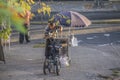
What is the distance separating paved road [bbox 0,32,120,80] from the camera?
10992 mm

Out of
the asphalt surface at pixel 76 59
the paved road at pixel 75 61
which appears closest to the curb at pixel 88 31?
the asphalt surface at pixel 76 59

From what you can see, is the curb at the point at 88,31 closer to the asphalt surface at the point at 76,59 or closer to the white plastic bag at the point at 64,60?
the asphalt surface at the point at 76,59

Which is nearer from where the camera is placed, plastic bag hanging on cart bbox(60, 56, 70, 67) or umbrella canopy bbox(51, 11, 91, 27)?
plastic bag hanging on cart bbox(60, 56, 70, 67)

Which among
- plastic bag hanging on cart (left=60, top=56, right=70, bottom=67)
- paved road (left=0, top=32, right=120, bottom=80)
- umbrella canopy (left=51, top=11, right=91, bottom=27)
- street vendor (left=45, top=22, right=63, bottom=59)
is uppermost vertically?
umbrella canopy (left=51, top=11, right=91, bottom=27)

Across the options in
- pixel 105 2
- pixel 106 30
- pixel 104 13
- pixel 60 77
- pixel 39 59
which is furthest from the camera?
pixel 105 2

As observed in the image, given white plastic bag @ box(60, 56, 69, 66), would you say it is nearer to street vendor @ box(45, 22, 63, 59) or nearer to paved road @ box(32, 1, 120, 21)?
street vendor @ box(45, 22, 63, 59)

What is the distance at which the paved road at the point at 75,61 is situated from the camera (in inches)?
433

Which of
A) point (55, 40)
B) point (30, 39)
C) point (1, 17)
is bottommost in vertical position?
point (30, 39)

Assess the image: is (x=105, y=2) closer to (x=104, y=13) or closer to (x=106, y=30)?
(x=104, y=13)

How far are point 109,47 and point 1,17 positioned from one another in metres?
16.0

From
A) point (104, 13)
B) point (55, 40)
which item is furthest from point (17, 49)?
point (104, 13)

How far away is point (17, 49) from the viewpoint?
16.5m

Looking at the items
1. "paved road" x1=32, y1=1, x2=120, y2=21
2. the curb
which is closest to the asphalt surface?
the curb

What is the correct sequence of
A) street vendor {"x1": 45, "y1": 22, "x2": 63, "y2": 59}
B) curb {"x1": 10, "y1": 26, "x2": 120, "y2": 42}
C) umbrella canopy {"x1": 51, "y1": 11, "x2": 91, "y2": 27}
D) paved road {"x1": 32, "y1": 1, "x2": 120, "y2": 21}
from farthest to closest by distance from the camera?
paved road {"x1": 32, "y1": 1, "x2": 120, "y2": 21} → curb {"x1": 10, "y1": 26, "x2": 120, "y2": 42} → umbrella canopy {"x1": 51, "y1": 11, "x2": 91, "y2": 27} → street vendor {"x1": 45, "y1": 22, "x2": 63, "y2": 59}
